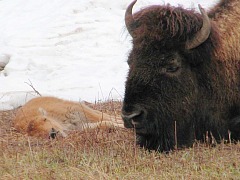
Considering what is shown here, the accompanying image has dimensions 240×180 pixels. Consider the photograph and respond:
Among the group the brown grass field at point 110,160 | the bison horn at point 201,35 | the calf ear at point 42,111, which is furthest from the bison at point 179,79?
the calf ear at point 42,111

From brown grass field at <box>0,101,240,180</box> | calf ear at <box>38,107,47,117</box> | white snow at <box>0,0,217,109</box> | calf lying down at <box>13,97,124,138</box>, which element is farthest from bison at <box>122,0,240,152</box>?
white snow at <box>0,0,217,109</box>

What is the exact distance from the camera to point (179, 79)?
763 centimetres

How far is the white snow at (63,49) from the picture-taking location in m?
14.3

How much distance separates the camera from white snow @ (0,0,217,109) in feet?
46.9

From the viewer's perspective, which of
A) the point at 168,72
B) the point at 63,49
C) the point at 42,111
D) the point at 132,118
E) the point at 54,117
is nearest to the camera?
the point at 132,118

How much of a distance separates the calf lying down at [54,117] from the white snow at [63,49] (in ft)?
5.03

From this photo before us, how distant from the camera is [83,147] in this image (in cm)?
774

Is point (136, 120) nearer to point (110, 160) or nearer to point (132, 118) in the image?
point (132, 118)

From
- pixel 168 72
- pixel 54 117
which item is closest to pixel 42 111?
pixel 54 117

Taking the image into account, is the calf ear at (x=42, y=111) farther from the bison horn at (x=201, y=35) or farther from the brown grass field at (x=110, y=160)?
the bison horn at (x=201, y=35)

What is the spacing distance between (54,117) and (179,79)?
143 inches

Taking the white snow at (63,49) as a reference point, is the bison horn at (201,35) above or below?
above

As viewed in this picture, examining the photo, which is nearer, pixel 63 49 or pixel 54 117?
pixel 54 117

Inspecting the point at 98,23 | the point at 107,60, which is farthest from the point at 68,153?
the point at 98,23
